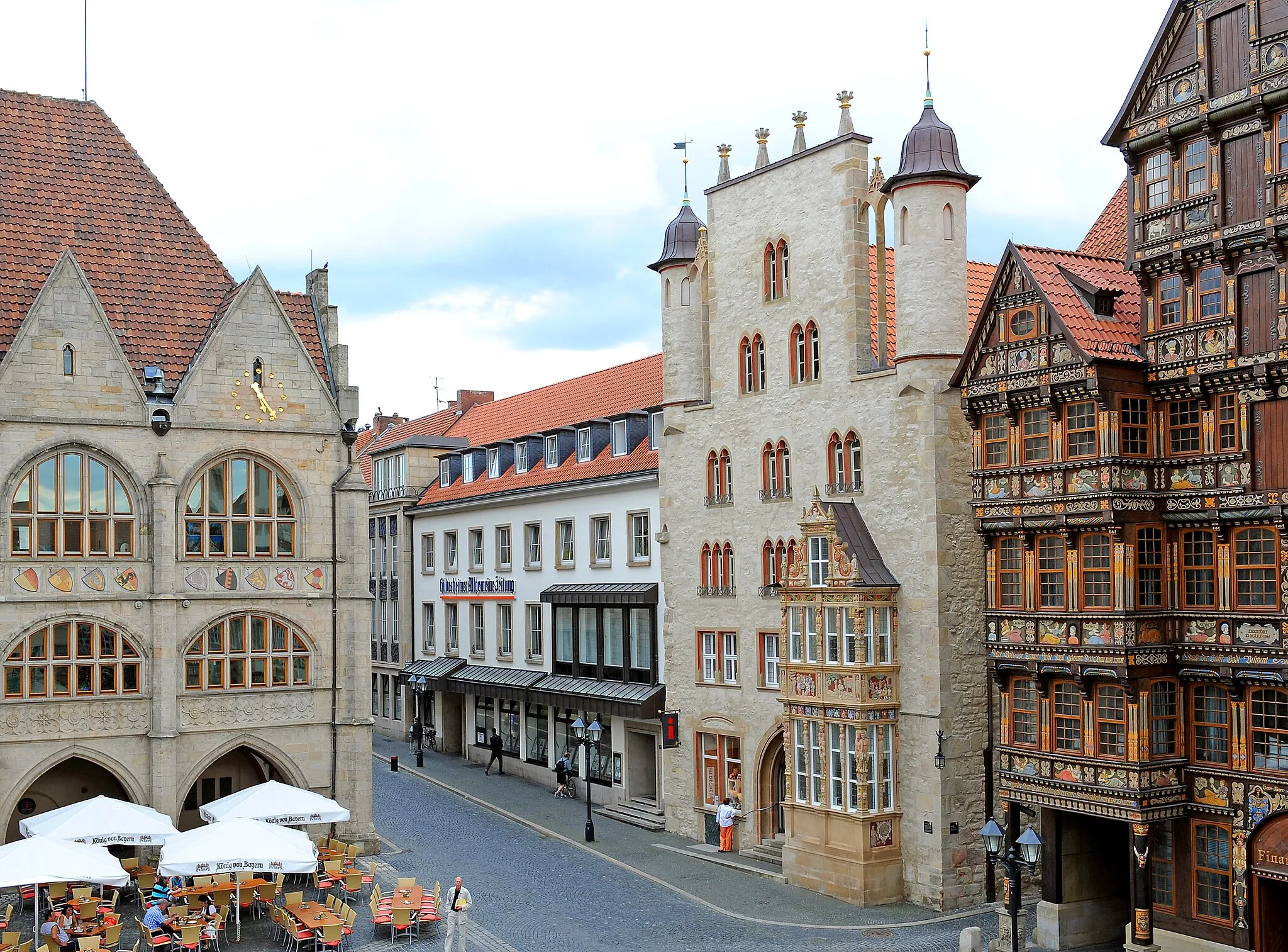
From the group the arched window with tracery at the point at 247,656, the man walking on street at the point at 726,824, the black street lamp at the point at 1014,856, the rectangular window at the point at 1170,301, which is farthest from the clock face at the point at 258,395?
the rectangular window at the point at 1170,301

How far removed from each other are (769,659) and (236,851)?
1533 cm

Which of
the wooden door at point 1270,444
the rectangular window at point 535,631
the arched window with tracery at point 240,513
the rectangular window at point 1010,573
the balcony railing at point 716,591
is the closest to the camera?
the wooden door at point 1270,444

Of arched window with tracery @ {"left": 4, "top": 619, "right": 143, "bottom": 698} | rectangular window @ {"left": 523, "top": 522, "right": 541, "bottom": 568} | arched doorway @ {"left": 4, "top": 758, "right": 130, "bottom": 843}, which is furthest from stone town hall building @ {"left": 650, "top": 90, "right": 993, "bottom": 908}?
arched doorway @ {"left": 4, "top": 758, "right": 130, "bottom": 843}

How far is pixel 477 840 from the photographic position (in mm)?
38750

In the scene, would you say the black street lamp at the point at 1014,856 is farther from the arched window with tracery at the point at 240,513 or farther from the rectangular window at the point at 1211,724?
the arched window with tracery at the point at 240,513

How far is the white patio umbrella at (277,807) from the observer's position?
30.3 meters

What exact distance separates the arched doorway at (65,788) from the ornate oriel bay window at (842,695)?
54.8 ft

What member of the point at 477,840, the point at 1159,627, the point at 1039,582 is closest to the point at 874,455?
the point at 1039,582

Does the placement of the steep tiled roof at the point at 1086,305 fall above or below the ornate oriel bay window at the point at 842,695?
above

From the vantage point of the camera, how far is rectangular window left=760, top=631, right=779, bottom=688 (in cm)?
3688

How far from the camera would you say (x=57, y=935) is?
26312 mm

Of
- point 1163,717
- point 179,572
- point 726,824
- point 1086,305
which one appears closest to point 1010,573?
point 1163,717

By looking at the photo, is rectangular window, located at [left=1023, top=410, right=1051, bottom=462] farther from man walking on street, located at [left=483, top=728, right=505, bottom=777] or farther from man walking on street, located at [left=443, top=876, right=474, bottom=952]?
man walking on street, located at [left=483, top=728, right=505, bottom=777]

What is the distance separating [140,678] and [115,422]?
6.26 metres
